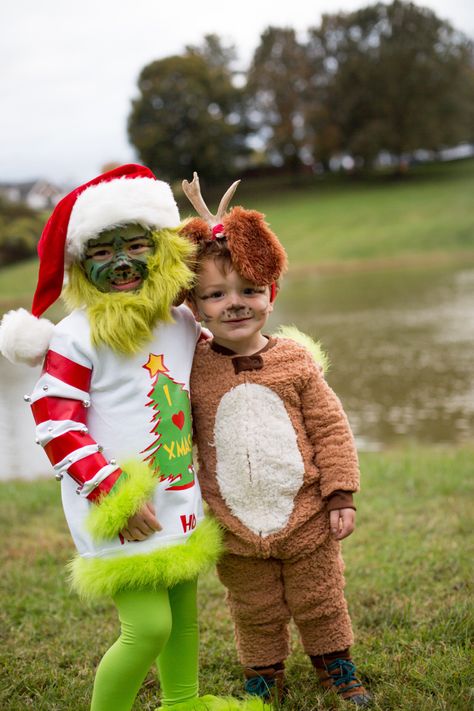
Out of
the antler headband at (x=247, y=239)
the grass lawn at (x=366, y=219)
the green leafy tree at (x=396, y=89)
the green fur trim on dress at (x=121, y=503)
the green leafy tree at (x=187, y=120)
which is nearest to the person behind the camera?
the green fur trim on dress at (x=121, y=503)

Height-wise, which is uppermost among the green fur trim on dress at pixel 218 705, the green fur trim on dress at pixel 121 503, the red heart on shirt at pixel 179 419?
the red heart on shirt at pixel 179 419

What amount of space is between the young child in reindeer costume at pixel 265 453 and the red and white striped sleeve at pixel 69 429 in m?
0.41

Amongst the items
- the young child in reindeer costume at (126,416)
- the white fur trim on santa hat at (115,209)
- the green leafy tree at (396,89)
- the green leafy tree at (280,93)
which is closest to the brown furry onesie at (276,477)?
the young child in reindeer costume at (126,416)

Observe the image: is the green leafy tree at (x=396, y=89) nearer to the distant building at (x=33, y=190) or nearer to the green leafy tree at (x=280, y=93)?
the green leafy tree at (x=280, y=93)

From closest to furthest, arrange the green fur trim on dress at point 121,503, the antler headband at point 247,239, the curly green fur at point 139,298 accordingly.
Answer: the green fur trim on dress at point 121,503 → the curly green fur at point 139,298 → the antler headband at point 247,239

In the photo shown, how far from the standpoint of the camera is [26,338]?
6.87 feet

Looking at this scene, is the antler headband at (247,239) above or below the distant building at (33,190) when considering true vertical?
above

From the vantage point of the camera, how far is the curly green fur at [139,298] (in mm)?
2113

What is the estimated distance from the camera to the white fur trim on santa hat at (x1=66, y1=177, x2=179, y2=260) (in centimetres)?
216

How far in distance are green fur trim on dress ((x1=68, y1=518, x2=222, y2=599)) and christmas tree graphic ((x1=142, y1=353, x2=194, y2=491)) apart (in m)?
0.18

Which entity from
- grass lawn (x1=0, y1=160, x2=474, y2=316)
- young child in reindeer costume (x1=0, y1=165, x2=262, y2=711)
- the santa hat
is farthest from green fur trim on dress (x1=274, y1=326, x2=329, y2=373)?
grass lawn (x1=0, y1=160, x2=474, y2=316)

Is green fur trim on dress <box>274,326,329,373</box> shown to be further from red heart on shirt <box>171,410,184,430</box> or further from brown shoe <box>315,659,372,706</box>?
brown shoe <box>315,659,372,706</box>

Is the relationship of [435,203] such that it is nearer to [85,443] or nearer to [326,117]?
[326,117]

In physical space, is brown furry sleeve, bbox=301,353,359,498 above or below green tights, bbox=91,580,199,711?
above
